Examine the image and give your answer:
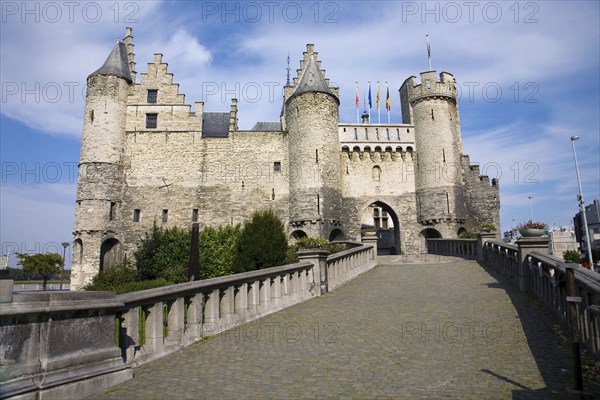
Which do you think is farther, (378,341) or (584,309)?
(378,341)

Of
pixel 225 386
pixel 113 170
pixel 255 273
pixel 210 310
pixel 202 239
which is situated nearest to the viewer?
pixel 225 386

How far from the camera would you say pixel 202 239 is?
25984mm

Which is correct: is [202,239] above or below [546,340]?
above

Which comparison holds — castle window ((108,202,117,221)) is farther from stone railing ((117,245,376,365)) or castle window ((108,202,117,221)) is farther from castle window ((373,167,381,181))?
→ stone railing ((117,245,376,365))

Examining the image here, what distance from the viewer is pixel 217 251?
25.2 metres

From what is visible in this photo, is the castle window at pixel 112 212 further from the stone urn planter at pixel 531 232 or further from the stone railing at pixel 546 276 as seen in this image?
the stone urn planter at pixel 531 232

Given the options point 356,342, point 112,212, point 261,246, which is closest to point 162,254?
point 112,212

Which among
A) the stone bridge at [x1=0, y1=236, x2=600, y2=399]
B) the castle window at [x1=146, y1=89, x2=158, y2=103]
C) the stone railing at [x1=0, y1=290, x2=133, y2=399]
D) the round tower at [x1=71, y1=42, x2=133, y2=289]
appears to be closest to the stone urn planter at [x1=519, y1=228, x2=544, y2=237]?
the stone bridge at [x1=0, y1=236, x2=600, y2=399]

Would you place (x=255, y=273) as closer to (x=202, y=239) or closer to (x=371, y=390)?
(x=371, y=390)

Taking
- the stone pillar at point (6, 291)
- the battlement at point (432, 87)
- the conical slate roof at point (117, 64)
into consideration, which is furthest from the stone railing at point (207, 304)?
the conical slate roof at point (117, 64)

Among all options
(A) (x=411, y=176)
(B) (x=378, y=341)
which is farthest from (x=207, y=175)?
(B) (x=378, y=341)

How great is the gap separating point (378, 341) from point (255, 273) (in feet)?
9.24

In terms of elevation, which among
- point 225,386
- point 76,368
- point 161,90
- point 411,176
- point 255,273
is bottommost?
point 225,386

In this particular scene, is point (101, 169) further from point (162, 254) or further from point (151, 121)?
point (162, 254)
